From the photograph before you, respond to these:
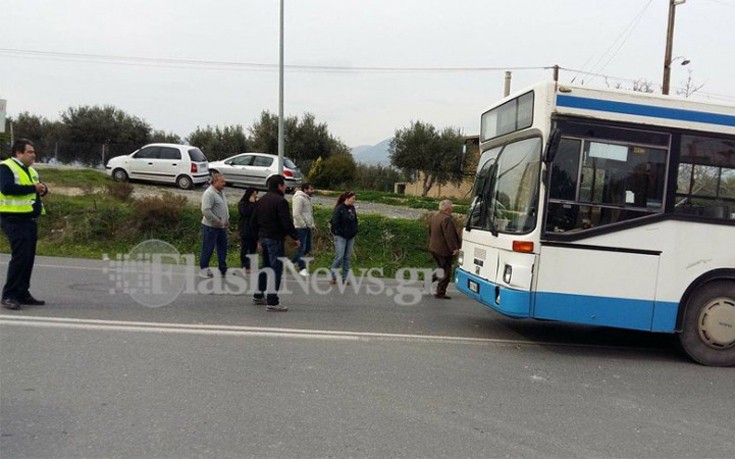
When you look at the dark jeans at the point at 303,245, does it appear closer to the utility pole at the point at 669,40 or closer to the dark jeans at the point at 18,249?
the dark jeans at the point at 18,249

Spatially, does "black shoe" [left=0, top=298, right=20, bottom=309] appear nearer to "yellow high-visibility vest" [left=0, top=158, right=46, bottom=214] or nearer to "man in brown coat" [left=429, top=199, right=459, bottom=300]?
"yellow high-visibility vest" [left=0, top=158, right=46, bottom=214]

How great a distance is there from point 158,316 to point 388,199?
14716 mm

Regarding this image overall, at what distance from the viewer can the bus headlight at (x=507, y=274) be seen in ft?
19.3

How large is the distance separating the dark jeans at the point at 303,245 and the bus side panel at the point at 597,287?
19.2 feet

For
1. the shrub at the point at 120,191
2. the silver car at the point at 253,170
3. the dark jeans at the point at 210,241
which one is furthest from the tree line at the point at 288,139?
the dark jeans at the point at 210,241

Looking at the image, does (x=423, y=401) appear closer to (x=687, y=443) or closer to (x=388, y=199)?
(x=687, y=443)

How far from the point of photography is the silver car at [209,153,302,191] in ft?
67.5

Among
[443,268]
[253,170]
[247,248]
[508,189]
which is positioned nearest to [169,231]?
[247,248]

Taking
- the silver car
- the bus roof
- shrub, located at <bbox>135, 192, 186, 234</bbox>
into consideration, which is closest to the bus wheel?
the bus roof

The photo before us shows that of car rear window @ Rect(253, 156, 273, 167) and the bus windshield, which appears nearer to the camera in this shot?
the bus windshield

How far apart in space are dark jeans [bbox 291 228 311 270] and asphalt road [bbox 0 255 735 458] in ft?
11.0

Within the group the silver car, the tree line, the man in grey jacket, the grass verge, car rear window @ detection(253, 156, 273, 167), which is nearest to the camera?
the man in grey jacket

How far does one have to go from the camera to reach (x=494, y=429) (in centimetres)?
398

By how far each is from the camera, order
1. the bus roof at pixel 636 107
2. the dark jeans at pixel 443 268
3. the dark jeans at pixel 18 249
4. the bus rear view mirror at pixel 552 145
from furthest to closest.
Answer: the dark jeans at pixel 443 268
the dark jeans at pixel 18 249
the bus roof at pixel 636 107
the bus rear view mirror at pixel 552 145
